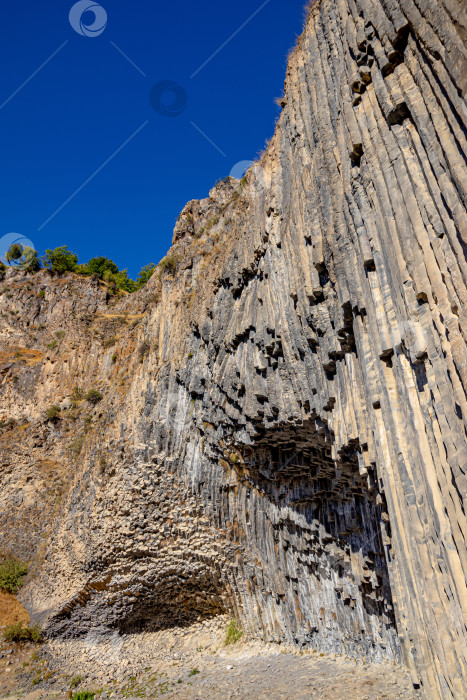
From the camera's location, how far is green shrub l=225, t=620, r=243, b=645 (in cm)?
1492

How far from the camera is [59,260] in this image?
120ft

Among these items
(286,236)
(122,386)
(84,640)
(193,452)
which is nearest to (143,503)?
(193,452)

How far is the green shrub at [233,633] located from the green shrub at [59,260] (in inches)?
1165

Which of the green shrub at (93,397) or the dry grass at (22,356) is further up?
the dry grass at (22,356)

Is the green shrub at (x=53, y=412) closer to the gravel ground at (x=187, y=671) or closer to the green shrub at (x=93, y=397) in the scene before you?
the green shrub at (x=93, y=397)

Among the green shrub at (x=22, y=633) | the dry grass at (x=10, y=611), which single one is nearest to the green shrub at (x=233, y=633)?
the green shrub at (x=22, y=633)

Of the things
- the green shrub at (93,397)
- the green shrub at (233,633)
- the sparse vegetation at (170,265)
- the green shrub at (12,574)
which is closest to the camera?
the green shrub at (233,633)

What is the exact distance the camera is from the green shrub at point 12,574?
62.6 feet

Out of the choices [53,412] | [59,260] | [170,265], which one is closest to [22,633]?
[53,412]

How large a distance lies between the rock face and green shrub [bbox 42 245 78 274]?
13631mm

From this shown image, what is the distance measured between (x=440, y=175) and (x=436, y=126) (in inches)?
21.2

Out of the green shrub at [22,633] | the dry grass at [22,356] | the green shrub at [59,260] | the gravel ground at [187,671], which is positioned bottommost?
the gravel ground at [187,671]

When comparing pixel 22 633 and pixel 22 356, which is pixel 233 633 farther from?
pixel 22 356

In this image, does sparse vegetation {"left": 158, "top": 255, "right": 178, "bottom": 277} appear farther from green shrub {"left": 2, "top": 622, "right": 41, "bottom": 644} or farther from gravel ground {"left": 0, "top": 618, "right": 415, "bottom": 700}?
green shrub {"left": 2, "top": 622, "right": 41, "bottom": 644}
